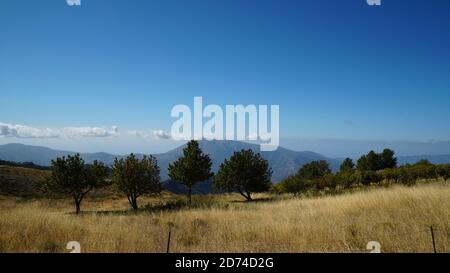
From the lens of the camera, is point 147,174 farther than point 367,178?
No

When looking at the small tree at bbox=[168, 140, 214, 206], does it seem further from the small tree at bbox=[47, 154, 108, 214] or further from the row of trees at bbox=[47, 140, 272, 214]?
the small tree at bbox=[47, 154, 108, 214]

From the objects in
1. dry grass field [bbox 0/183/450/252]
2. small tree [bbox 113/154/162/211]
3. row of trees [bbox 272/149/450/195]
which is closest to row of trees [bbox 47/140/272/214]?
small tree [bbox 113/154/162/211]

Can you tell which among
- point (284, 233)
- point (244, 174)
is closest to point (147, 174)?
point (244, 174)

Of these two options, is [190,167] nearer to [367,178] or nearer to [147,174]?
[147,174]

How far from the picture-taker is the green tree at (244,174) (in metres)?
49.2

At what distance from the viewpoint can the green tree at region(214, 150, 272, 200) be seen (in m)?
49.2

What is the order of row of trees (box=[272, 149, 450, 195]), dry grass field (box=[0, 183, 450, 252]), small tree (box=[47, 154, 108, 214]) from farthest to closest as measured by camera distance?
row of trees (box=[272, 149, 450, 195])
small tree (box=[47, 154, 108, 214])
dry grass field (box=[0, 183, 450, 252])

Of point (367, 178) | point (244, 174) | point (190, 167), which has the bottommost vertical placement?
point (367, 178)

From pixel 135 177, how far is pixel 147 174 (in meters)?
1.93

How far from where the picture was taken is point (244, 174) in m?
48.9
